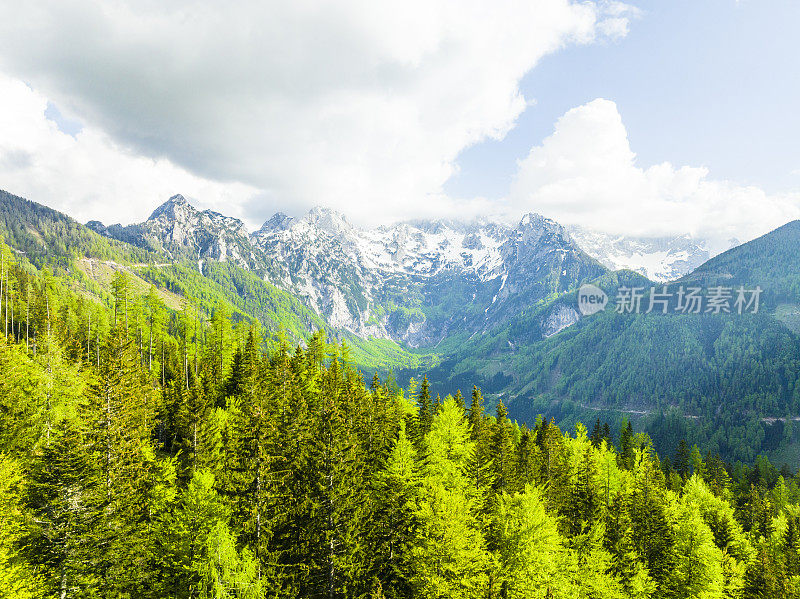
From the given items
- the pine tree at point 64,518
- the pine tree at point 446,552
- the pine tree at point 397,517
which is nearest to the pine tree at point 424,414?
the pine tree at point 397,517

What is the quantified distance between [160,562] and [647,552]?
48.7 meters

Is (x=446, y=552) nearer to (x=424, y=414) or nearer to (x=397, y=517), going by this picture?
(x=397, y=517)

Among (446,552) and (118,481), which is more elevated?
(118,481)

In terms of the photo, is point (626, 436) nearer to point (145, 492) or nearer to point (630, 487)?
point (630, 487)

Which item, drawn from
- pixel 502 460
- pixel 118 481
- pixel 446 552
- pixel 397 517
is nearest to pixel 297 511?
pixel 397 517

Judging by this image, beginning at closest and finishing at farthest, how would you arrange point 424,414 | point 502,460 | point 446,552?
1. point 446,552
2. point 502,460
3. point 424,414

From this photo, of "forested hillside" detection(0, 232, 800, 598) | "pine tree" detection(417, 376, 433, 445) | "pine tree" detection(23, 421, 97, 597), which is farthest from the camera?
"pine tree" detection(417, 376, 433, 445)

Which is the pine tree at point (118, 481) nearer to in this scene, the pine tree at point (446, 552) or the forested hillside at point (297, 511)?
the forested hillside at point (297, 511)

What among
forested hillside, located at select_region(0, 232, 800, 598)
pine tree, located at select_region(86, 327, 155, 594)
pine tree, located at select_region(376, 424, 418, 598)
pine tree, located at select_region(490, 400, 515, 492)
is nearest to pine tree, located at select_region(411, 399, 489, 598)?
forested hillside, located at select_region(0, 232, 800, 598)

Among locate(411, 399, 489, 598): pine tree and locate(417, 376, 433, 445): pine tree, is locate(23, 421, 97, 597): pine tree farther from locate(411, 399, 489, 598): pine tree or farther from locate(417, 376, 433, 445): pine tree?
locate(417, 376, 433, 445): pine tree

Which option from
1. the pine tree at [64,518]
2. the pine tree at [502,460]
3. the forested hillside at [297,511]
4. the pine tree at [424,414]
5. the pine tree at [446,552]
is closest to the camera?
the pine tree at [64,518]

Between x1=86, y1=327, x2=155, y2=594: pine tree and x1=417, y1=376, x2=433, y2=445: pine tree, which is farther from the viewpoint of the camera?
x1=417, y1=376, x2=433, y2=445: pine tree

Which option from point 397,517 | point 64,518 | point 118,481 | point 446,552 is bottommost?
point 397,517

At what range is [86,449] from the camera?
3006 centimetres
